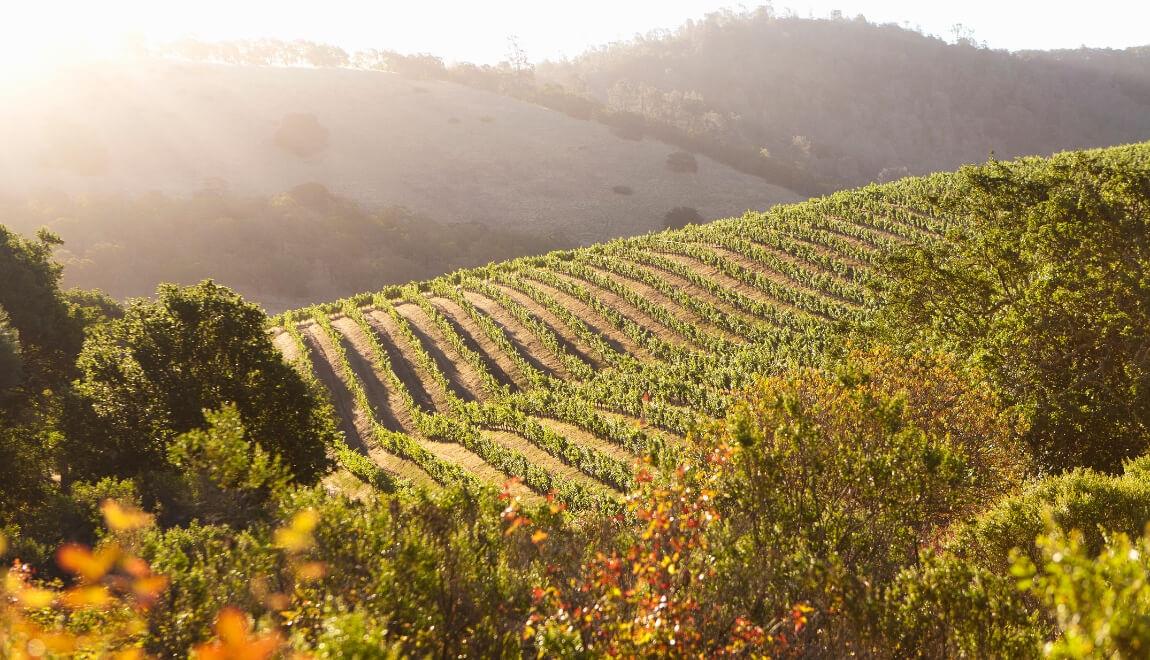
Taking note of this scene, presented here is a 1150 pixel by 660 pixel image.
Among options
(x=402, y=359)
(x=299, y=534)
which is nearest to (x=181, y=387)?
(x=299, y=534)

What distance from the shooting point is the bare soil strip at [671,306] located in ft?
126

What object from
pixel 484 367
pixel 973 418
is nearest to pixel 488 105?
pixel 484 367

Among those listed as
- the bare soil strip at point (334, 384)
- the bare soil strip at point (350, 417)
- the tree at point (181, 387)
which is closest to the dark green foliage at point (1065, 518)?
the tree at point (181, 387)

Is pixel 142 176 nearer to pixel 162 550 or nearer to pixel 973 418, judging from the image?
pixel 162 550

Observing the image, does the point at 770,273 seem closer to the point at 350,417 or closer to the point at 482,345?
the point at 482,345

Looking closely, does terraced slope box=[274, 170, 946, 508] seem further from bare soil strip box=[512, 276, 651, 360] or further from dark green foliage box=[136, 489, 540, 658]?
dark green foliage box=[136, 489, 540, 658]

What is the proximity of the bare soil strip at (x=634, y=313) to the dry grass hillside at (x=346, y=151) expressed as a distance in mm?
48913

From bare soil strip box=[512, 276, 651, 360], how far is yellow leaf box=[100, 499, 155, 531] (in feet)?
83.6

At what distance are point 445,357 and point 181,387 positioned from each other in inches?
790

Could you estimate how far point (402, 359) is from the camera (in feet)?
141

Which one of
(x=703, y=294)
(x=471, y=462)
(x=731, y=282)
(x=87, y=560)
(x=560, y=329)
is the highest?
(x=731, y=282)

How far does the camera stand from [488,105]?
138 meters

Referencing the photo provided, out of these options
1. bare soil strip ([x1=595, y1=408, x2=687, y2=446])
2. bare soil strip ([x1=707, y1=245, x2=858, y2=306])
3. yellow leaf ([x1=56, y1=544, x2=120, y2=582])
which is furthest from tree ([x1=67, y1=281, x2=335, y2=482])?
bare soil strip ([x1=707, y1=245, x2=858, y2=306])

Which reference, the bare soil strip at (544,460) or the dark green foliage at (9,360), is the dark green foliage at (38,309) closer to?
the dark green foliage at (9,360)
